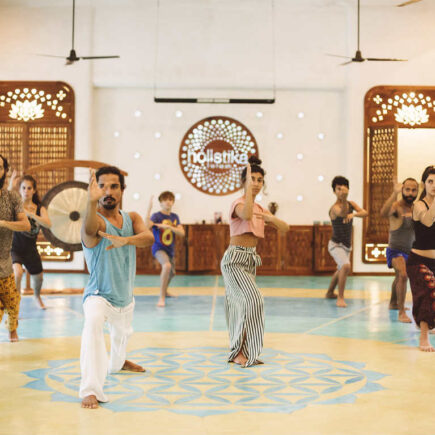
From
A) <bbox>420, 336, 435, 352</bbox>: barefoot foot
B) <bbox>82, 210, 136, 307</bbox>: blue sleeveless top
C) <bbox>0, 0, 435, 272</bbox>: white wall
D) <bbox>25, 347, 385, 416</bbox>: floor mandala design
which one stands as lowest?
<bbox>25, 347, 385, 416</bbox>: floor mandala design

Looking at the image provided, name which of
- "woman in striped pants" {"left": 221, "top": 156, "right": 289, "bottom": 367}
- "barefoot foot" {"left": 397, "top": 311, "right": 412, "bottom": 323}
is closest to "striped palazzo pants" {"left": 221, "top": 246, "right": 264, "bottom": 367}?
"woman in striped pants" {"left": 221, "top": 156, "right": 289, "bottom": 367}

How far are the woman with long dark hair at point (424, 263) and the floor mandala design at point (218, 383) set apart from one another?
34.4 inches

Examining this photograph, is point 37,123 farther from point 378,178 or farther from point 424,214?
point 424,214

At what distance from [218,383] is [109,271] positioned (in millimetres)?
1013

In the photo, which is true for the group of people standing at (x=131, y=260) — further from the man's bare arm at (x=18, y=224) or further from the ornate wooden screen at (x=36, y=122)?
the ornate wooden screen at (x=36, y=122)

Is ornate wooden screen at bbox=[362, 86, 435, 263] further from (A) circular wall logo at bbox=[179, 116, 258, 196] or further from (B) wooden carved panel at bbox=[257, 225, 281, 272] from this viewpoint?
(A) circular wall logo at bbox=[179, 116, 258, 196]

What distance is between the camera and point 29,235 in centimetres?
719

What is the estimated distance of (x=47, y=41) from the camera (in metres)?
12.4

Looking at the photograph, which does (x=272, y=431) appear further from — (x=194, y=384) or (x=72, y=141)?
(x=72, y=141)

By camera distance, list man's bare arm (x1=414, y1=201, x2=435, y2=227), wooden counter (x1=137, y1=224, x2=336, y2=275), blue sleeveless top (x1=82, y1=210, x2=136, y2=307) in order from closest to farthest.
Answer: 1. blue sleeveless top (x1=82, y1=210, x2=136, y2=307)
2. man's bare arm (x1=414, y1=201, x2=435, y2=227)
3. wooden counter (x1=137, y1=224, x2=336, y2=275)

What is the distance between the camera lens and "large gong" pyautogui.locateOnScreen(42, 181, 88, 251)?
8.12 metres

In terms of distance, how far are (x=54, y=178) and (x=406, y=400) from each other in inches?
385

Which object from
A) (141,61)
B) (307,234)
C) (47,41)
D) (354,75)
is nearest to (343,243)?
(307,234)

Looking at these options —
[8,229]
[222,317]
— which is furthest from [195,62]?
[8,229]
